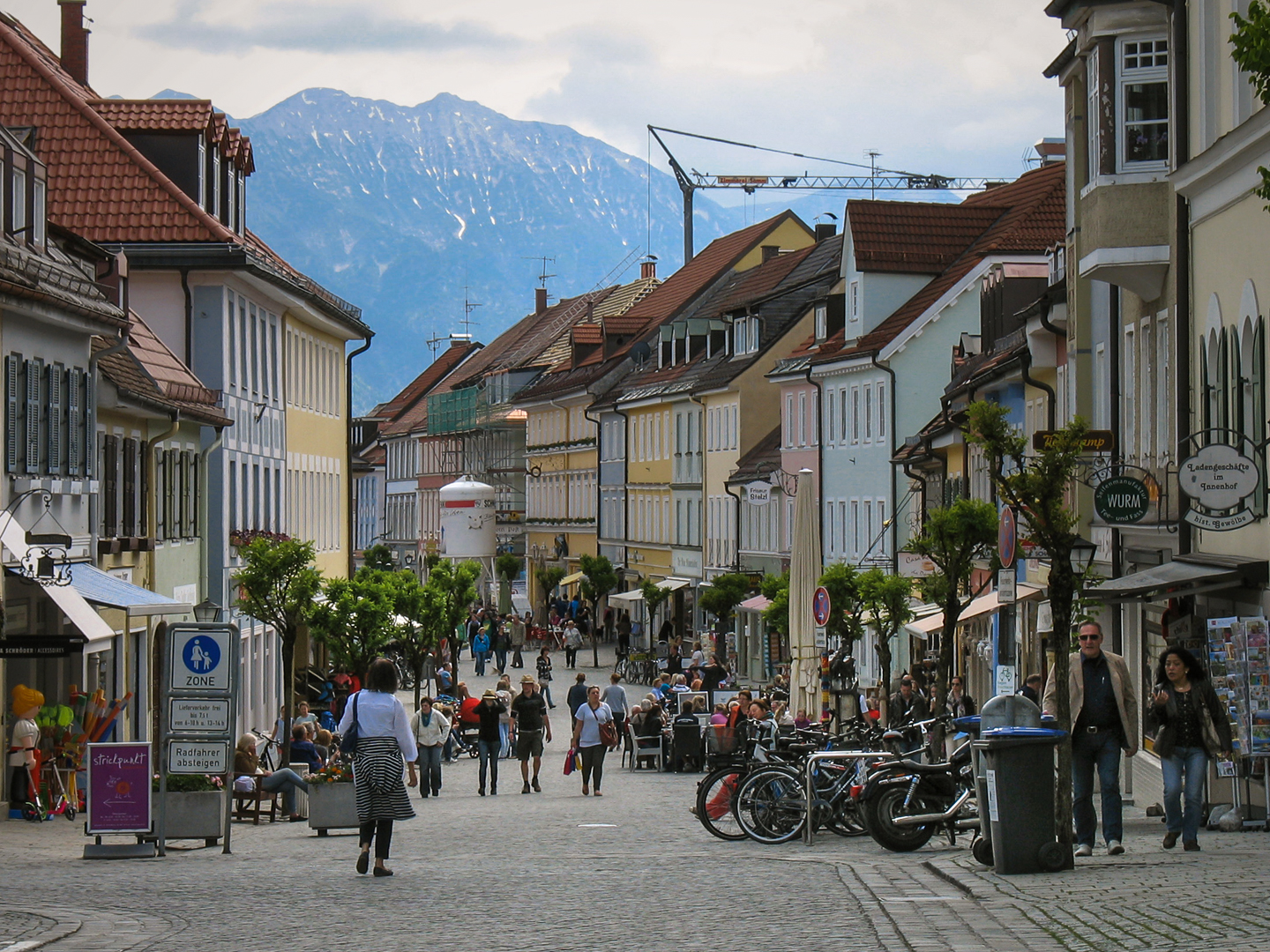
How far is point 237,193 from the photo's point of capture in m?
44.6

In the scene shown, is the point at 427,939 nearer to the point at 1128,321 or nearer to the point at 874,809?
the point at 874,809

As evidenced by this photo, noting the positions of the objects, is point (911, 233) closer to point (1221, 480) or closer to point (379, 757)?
point (1221, 480)

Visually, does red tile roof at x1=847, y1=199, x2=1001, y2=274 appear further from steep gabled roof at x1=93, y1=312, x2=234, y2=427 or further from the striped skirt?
the striped skirt

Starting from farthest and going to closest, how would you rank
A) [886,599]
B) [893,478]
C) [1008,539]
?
[893,478] < [886,599] < [1008,539]

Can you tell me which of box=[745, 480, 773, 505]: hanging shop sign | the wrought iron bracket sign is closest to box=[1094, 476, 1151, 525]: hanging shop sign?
the wrought iron bracket sign

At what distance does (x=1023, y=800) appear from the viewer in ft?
43.3

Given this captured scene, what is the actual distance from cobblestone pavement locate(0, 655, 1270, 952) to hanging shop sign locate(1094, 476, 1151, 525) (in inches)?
135

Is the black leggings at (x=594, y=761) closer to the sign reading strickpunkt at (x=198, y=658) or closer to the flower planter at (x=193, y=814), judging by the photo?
the flower planter at (x=193, y=814)

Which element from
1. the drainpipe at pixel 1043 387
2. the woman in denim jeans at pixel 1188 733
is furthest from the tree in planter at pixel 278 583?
the woman in denim jeans at pixel 1188 733

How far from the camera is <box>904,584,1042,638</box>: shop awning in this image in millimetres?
25587

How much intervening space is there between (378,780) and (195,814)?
4441mm

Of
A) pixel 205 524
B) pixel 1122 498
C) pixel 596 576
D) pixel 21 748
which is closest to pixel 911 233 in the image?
pixel 205 524

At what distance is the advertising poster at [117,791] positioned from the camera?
17.8 m

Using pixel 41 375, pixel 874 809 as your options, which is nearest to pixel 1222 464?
pixel 874 809
